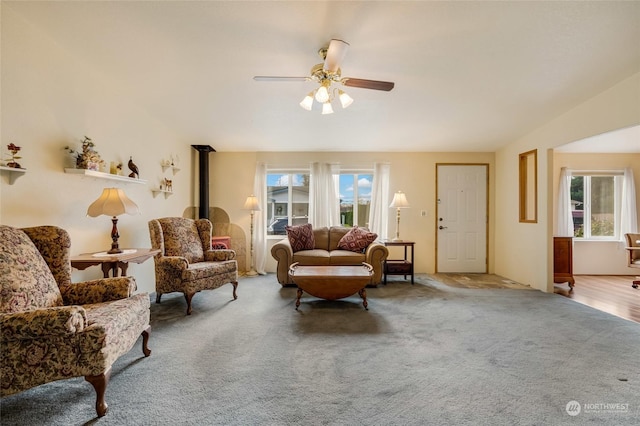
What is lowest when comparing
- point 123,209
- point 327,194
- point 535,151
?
point 123,209

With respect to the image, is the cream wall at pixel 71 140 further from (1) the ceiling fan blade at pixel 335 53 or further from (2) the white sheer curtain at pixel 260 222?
(1) the ceiling fan blade at pixel 335 53

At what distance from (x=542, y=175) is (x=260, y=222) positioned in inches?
178

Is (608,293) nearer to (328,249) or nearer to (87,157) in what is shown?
(328,249)

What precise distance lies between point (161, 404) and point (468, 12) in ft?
10.8

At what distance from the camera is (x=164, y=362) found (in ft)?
6.72

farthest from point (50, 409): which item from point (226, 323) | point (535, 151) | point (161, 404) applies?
point (535, 151)

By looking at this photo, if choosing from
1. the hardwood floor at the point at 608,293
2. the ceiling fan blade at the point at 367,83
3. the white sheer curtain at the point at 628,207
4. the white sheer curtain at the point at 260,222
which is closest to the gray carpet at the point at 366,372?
the hardwood floor at the point at 608,293

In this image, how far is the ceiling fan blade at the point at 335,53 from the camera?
6.49ft

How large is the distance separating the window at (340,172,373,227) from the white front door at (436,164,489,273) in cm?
133

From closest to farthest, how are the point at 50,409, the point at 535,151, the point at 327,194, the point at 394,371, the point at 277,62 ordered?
the point at 50,409, the point at 394,371, the point at 277,62, the point at 535,151, the point at 327,194

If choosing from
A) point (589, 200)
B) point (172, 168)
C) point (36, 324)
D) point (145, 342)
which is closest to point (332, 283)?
point (145, 342)

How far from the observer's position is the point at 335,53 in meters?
2.07

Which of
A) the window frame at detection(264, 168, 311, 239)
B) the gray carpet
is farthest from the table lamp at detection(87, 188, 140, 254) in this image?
the window frame at detection(264, 168, 311, 239)

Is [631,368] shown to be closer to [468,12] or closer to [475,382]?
[475,382]
